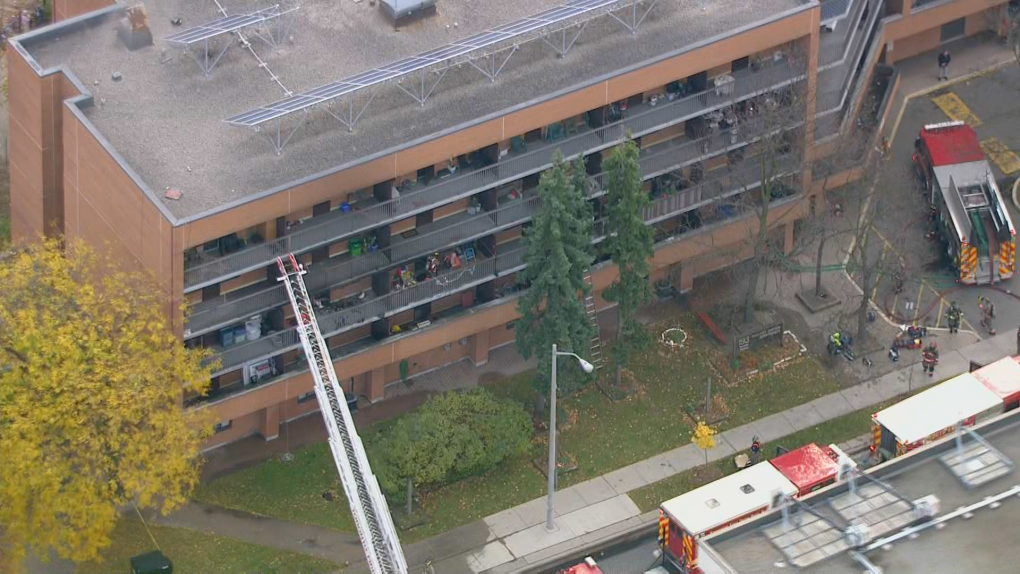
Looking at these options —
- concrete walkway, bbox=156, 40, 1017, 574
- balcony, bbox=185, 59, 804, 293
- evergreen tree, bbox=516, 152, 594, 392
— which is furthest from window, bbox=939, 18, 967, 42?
evergreen tree, bbox=516, 152, 594, 392

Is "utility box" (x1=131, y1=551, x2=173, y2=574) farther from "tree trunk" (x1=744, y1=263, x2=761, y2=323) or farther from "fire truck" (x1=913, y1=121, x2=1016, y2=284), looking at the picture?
"fire truck" (x1=913, y1=121, x2=1016, y2=284)

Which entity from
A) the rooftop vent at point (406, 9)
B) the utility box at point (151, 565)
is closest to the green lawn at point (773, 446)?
the utility box at point (151, 565)

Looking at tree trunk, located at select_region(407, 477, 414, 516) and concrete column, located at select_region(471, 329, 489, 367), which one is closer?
tree trunk, located at select_region(407, 477, 414, 516)

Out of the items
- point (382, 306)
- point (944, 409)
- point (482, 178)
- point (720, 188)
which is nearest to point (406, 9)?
point (482, 178)

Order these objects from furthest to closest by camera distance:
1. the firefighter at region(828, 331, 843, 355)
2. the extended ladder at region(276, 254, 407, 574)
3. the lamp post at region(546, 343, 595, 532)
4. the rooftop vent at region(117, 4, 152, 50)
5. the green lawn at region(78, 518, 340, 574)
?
the firefighter at region(828, 331, 843, 355)
the rooftop vent at region(117, 4, 152, 50)
the green lawn at region(78, 518, 340, 574)
the lamp post at region(546, 343, 595, 532)
the extended ladder at region(276, 254, 407, 574)

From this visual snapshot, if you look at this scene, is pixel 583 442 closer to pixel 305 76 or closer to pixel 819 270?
pixel 819 270
